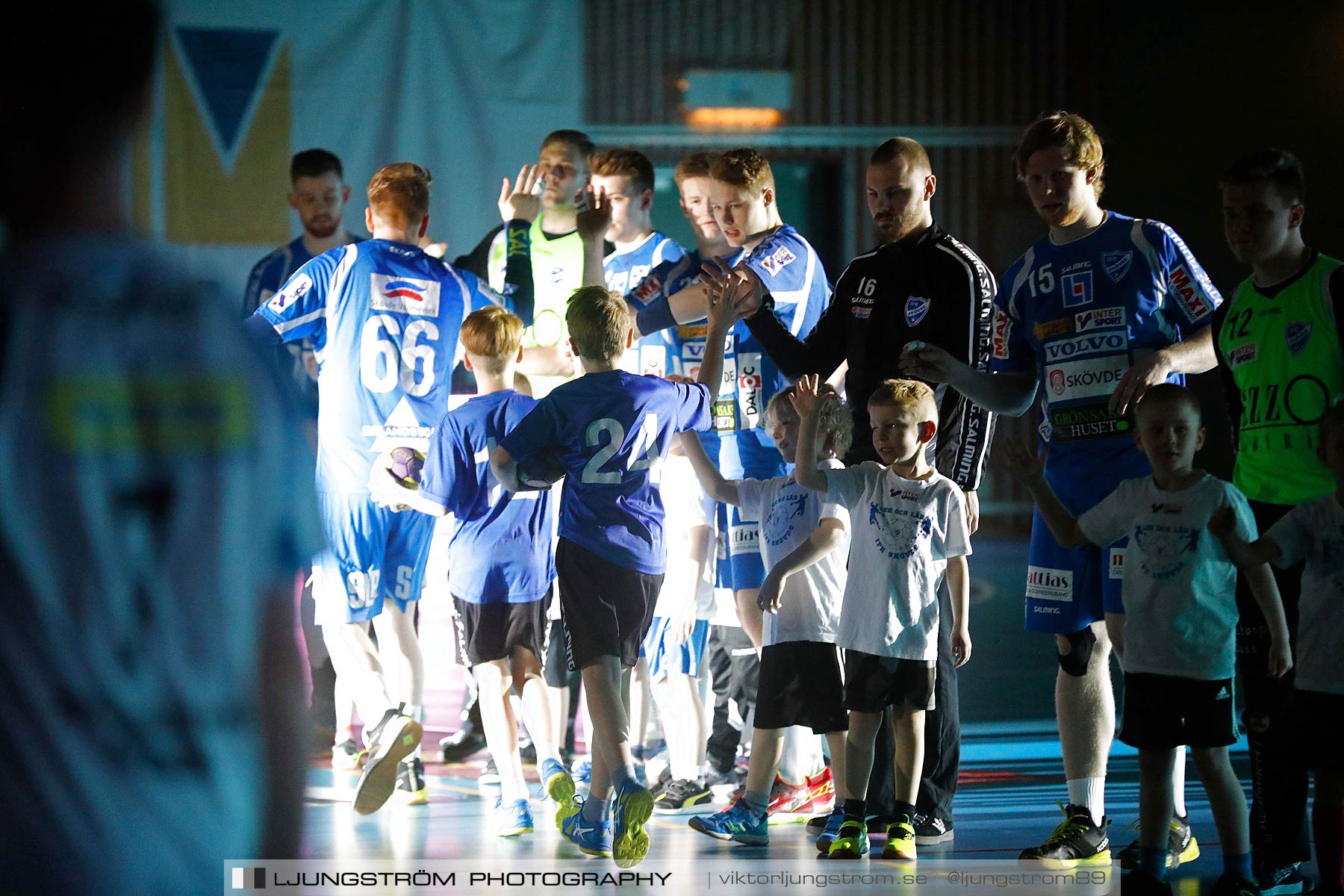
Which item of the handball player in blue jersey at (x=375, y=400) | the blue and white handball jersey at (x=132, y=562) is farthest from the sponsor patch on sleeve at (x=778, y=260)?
the blue and white handball jersey at (x=132, y=562)

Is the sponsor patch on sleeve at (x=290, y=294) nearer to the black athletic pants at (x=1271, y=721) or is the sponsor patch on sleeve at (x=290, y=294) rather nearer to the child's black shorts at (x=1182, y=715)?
the child's black shorts at (x=1182, y=715)

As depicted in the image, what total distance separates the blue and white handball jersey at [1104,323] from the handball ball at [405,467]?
1884 mm

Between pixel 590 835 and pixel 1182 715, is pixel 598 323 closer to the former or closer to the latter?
pixel 590 835

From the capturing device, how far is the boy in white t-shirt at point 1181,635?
125 inches

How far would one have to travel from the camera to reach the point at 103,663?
1.17 metres

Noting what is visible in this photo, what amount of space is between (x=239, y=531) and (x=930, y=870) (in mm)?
2686

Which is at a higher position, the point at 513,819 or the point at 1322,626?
the point at 1322,626

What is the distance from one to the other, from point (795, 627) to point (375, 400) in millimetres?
1598

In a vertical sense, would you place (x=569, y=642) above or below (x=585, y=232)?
below

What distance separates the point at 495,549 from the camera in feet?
13.3

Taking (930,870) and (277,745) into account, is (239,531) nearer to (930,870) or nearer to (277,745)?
(277,745)

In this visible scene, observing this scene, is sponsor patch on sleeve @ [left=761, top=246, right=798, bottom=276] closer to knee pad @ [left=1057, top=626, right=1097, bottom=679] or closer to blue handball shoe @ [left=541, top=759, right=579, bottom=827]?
knee pad @ [left=1057, top=626, right=1097, bottom=679]

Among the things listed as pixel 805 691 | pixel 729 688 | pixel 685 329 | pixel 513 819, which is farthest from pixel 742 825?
pixel 685 329

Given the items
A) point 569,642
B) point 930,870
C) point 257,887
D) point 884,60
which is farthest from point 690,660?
point 884,60
